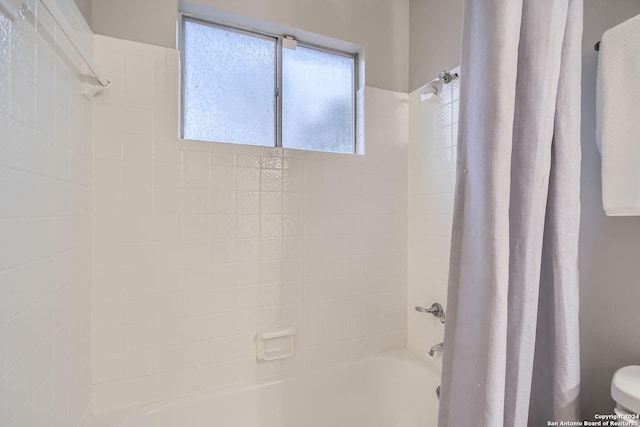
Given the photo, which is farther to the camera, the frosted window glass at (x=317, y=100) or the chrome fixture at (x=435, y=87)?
the frosted window glass at (x=317, y=100)

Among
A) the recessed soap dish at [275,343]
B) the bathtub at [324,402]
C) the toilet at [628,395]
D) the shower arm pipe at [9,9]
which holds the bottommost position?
the bathtub at [324,402]

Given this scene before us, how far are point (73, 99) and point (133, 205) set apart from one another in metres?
0.43

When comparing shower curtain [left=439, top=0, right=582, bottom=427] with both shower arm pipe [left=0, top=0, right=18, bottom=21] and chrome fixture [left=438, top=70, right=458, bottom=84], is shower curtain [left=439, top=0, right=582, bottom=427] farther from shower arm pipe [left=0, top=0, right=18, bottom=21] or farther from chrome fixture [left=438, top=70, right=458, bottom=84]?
shower arm pipe [left=0, top=0, right=18, bottom=21]

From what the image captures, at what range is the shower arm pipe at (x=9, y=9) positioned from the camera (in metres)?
0.64

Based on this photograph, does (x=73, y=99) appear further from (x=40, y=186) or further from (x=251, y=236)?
(x=251, y=236)

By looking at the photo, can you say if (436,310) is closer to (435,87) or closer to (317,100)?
(435,87)

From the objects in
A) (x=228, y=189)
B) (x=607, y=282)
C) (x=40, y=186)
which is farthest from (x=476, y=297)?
(x=40, y=186)

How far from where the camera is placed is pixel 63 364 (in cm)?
94

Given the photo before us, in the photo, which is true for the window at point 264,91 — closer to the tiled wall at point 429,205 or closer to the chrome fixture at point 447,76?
the tiled wall at point 429,205

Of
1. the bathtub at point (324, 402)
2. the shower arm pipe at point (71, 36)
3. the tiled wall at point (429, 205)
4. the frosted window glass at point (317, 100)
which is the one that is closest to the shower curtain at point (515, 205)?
the tiled wall at point (429, 205)

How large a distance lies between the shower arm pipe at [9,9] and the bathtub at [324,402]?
1367 mm

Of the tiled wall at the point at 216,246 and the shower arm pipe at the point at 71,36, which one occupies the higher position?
the shower arm pipe at the point at 71,36

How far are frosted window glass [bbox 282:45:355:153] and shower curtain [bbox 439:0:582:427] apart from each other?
99 cm

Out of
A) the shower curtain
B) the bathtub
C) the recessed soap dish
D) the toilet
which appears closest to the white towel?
the shower curtain
